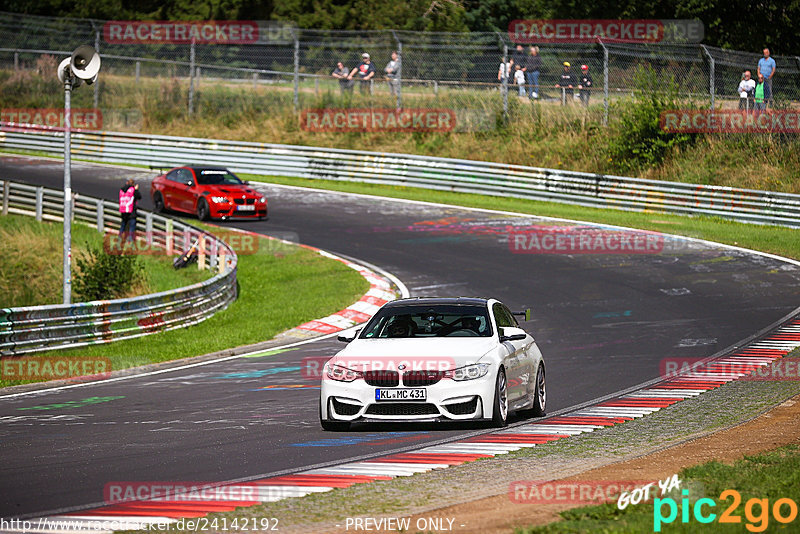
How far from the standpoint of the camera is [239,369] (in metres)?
16.1

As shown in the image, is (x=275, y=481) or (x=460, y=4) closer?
(x=275, y=481)

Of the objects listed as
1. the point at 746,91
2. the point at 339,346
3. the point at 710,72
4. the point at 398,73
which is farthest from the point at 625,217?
the point at 339,346

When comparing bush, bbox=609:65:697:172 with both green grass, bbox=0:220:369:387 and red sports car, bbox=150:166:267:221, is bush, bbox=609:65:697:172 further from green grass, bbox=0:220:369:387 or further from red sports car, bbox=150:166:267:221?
green grass, bbox=0:220:369:387

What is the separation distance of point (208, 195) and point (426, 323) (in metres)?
20.3

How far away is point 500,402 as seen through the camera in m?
10.9

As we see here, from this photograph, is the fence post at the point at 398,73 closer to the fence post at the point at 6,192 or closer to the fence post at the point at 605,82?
the fence post at the point at 605,82

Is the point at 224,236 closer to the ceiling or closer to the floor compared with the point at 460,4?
closer to the floor

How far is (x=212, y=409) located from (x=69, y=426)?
166 cm

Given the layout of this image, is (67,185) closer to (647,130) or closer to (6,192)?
(6,192)

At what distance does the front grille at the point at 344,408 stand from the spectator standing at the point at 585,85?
25929 mm

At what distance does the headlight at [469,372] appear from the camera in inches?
416

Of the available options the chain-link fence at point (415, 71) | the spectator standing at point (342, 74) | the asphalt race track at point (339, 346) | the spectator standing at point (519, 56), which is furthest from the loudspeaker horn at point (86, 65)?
the spectator standing at point (342, 74)

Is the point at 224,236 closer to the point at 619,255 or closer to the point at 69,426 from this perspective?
the point at 619,255

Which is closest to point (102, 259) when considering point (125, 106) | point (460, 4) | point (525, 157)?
point (525, 157)
